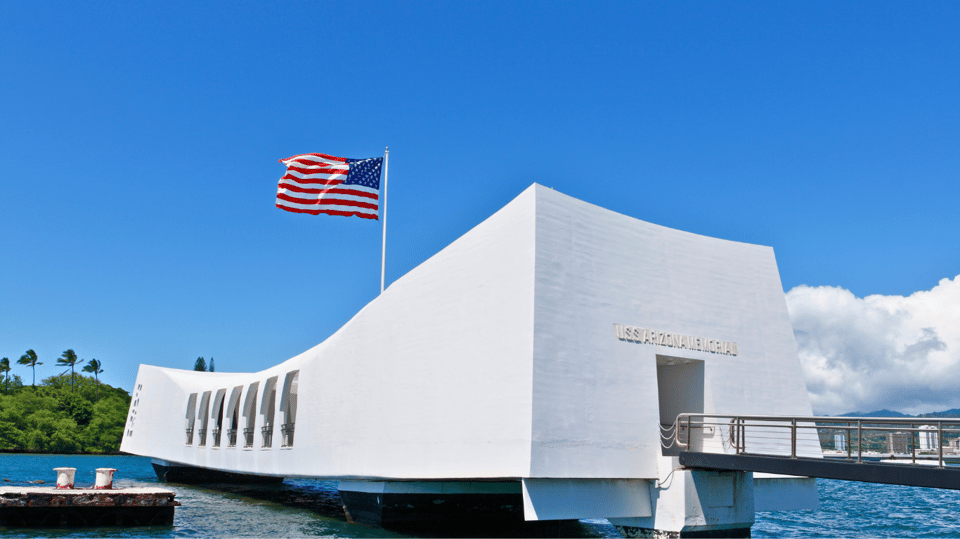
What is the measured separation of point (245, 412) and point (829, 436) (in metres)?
20.1

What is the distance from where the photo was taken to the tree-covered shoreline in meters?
81.8

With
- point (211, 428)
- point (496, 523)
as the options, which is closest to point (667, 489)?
point (496, 523)

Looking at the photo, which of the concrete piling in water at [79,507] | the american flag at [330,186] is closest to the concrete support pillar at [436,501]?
the concrete piling in water at [79,507]

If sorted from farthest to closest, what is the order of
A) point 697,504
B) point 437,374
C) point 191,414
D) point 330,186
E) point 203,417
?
point 191,414
point 203,417
point 330,186
point 437,374
point 697,504

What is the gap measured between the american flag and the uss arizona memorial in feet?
12.5

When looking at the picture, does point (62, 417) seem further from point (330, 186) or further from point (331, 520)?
point (330, 186)

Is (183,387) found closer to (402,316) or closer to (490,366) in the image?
(402,316)

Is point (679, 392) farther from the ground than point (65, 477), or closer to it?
farther from the ground

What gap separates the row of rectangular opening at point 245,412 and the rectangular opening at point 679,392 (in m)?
11.6

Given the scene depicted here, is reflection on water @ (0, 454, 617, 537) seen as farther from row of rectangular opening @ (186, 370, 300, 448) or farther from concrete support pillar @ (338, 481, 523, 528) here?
row of rectangular opening @ (186, 370, 300, 448)

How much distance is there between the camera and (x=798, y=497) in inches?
742

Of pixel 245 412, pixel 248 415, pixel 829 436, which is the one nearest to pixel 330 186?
pixel 245 412

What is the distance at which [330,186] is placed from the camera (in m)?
22.8

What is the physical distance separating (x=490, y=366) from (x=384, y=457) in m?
4.56
